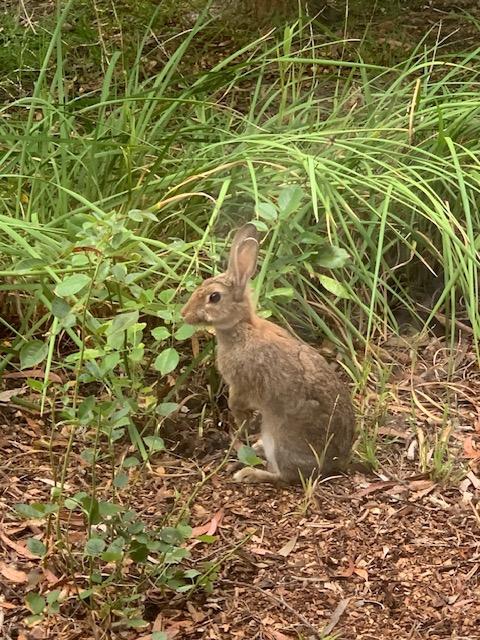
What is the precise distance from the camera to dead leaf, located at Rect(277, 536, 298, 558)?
379cm

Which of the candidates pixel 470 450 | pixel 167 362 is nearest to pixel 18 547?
pixel 167 362

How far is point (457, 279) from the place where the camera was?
4906 mm

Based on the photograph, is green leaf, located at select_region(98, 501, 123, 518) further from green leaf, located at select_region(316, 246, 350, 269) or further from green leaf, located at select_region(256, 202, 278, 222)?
green leaf, located at select_region(316, 246, 350, 269)

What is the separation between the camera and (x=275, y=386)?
13.7ft

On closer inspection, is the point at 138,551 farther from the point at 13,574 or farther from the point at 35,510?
the point at 13,574

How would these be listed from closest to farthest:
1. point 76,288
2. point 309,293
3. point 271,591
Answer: point 76,288 < point 271,591 < point 309,293

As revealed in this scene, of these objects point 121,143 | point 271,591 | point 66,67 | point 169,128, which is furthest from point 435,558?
point 66,67

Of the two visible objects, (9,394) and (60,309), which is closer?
(60,309)

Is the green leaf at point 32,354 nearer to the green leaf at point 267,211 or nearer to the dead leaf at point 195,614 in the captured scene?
the dead leaf at point 195,614

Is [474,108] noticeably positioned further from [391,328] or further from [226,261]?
[226,261]

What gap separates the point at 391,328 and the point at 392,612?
5.45 feet

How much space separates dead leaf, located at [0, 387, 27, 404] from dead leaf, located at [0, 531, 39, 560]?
0.72 m

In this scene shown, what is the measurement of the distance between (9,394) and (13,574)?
96cm

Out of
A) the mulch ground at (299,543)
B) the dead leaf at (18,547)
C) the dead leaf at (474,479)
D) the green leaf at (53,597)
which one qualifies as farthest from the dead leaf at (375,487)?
the green leaf at (53,597)
